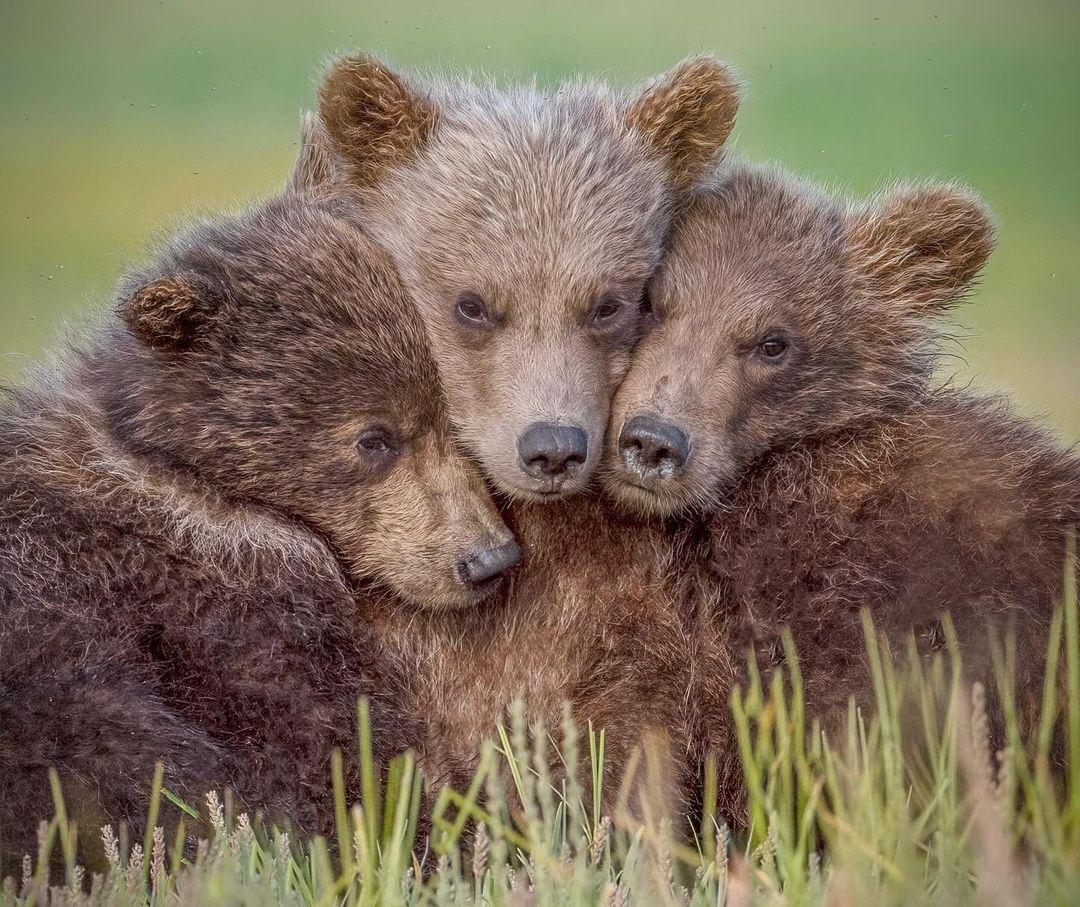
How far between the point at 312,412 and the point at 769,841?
2296 mm

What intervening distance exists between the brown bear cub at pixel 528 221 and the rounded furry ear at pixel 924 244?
769 mm

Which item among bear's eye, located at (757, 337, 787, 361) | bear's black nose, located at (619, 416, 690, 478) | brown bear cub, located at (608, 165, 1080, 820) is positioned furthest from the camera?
bear's eye, located at (757, 337, 787, 361)

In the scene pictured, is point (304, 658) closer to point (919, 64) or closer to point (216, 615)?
point (216, 615)

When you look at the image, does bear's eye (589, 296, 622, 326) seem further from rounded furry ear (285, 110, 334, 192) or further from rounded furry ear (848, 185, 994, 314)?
rounded furry ear (285, 110, 334, 192)

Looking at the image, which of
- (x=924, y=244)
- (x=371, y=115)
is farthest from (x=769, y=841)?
(x=371, y=115)

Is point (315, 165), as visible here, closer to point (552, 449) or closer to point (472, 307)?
point (472, 307)

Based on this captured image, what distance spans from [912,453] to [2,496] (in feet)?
10.9

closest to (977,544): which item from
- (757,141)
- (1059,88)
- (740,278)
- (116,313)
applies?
(740,278)

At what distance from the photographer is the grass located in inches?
134

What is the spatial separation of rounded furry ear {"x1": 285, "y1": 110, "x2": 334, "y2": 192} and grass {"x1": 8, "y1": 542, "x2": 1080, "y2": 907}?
2614 mm

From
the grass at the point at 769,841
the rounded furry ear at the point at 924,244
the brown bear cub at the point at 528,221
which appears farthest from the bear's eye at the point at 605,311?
the grass at the point at 769,841

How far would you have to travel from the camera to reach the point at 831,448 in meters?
5.66

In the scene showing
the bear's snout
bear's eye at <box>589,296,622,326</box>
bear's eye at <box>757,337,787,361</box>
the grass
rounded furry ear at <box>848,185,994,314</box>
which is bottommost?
the grass

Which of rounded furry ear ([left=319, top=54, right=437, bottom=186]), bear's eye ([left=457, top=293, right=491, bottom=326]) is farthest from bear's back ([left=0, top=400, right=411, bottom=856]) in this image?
rounded furry ear ([left=319, top=54, right=437, bottom=186])
